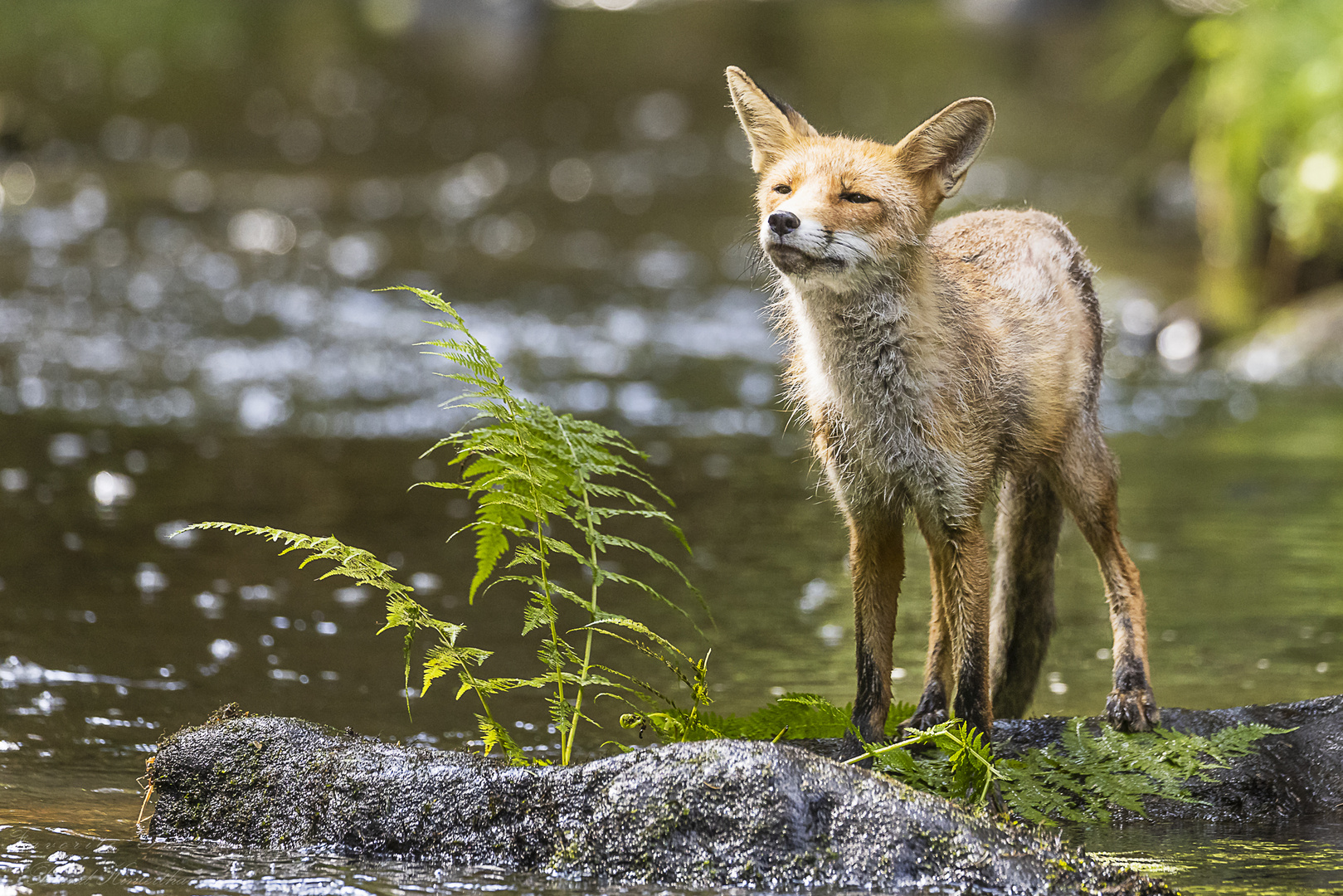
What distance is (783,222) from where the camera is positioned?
512cm

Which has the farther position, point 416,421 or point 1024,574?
point 416,421

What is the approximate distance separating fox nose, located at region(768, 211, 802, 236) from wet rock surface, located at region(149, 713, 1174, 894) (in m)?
1.74

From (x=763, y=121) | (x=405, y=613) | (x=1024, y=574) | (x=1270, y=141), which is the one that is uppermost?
(x=1270, y=141)

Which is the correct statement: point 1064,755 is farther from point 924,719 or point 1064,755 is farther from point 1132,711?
point 924,719

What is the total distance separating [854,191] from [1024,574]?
206cm

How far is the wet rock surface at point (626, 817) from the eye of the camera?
15.4ft

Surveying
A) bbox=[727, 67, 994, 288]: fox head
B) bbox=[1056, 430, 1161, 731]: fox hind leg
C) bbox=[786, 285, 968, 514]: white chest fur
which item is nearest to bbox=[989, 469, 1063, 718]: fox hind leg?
bbox=[1056, 430, 1161, 731]: fox hind leg

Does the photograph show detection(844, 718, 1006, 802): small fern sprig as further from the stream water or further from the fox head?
the fox head

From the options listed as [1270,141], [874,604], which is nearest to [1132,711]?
[874,604]

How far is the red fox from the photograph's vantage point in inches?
212

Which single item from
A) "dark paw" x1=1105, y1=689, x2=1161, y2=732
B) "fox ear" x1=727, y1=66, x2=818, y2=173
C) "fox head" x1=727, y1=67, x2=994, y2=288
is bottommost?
"dark paw" x1=1105, y1=689, x2=1161, y2=732

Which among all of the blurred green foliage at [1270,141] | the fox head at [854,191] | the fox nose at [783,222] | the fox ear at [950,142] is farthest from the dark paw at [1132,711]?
the blurred green foliage at [1270,141]

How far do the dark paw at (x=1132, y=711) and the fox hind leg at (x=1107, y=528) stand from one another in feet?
0.34

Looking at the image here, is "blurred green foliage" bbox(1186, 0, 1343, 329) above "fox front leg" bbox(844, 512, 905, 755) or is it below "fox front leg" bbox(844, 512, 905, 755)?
above
